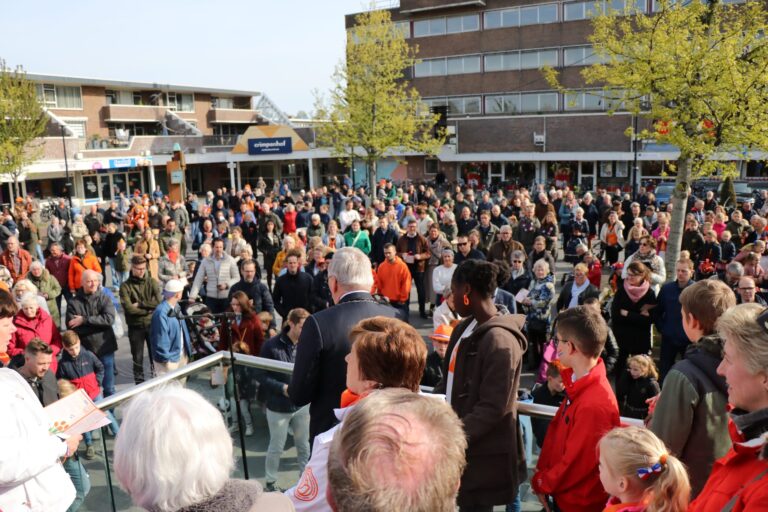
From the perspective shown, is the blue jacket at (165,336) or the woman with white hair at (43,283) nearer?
the blue jacket at (165,336)

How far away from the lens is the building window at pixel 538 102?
4059 centimetres

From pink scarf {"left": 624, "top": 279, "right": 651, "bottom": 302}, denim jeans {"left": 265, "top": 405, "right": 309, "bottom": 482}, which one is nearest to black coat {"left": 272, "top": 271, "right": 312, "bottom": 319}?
denim jeans {"left": 265, "top": 405, "right": 309, "bottom": 482}

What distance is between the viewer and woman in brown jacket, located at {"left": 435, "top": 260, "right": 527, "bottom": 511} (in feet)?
10.1

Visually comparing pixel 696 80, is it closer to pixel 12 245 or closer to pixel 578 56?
pixel 12 245

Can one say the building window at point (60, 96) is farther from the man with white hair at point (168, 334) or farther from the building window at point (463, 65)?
the man with white hair at point (168, 334)

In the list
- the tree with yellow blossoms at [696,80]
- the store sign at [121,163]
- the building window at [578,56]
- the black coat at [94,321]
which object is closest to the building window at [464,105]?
the building window at [578,56]

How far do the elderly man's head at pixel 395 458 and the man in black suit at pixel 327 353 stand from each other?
1782 millimetres

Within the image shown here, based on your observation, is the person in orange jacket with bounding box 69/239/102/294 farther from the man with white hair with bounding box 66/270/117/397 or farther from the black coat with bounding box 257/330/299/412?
the black coat with bounding box 257/330/299/412

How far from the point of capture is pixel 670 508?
2467 millimetres

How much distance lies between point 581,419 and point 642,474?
64 centimetres

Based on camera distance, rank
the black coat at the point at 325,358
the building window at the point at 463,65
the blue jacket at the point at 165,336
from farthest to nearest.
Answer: the building window at the point at 463,65
the blue jacket at the point at 165,336
the black coat at the point at 325,358

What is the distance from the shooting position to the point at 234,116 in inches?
2125

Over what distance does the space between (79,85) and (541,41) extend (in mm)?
31068

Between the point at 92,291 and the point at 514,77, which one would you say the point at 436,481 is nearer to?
the point at 92,291
